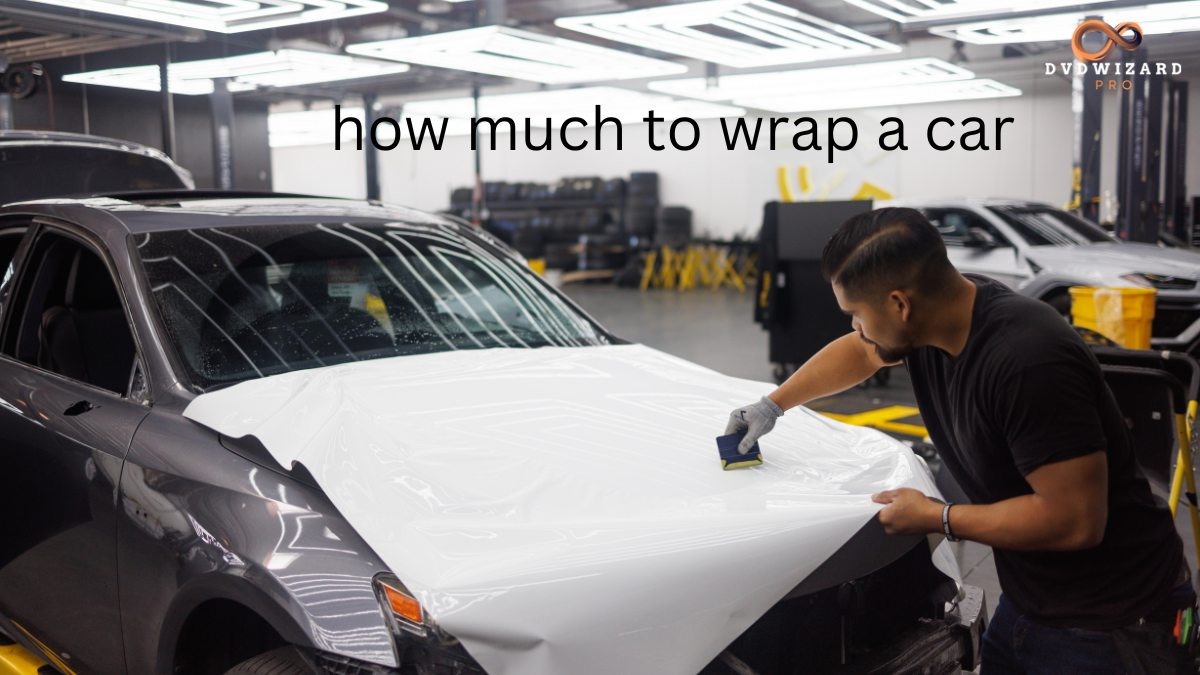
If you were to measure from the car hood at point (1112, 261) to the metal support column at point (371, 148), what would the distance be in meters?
7.65

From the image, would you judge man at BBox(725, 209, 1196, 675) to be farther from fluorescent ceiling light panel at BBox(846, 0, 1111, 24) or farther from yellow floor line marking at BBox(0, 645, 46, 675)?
fluorescent ceiling light panel at BBox(846, 0, 1111, 24)

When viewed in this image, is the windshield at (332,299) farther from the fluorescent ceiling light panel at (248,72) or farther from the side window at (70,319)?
the fluorescent ceiling light panel at (248,72)

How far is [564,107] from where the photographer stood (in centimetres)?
1661

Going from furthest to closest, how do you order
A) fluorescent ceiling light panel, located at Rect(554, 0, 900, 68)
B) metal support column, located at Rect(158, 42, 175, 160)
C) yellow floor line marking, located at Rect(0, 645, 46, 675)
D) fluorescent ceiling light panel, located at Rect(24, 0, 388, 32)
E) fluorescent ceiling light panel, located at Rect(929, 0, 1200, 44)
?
1. fluorescent ceiling light panel, located at Rect(554, 0, 900, 68)
2. metal support column, located at Rect(158, 42, 175, 160)
3. fluorescent ceiling light panel, located at Rect(929, 0, 1200, 44)
4. fluorescent ceiling light panel, located at Rect(24, 0, 388, 32)
5. yellow floor line marking, located at Rect(0, 645, 46, 675)

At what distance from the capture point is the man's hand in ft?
5.07

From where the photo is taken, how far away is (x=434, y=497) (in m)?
1.66

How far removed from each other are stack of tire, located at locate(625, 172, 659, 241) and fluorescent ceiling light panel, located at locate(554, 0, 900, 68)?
7.86m

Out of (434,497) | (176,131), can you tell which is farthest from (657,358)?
(176,131)

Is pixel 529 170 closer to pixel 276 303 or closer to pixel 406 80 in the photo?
pixel 406 80

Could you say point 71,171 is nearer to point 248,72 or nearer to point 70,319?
point 70,319

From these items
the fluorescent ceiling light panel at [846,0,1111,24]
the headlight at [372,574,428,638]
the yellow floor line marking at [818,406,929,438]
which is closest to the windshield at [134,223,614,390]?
the headlight at [372,574,428,638]

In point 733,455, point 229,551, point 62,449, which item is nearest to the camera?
point 229,551

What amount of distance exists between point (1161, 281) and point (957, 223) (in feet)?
6.59

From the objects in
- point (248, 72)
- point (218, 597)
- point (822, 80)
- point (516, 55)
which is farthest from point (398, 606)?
point (822, 80)
